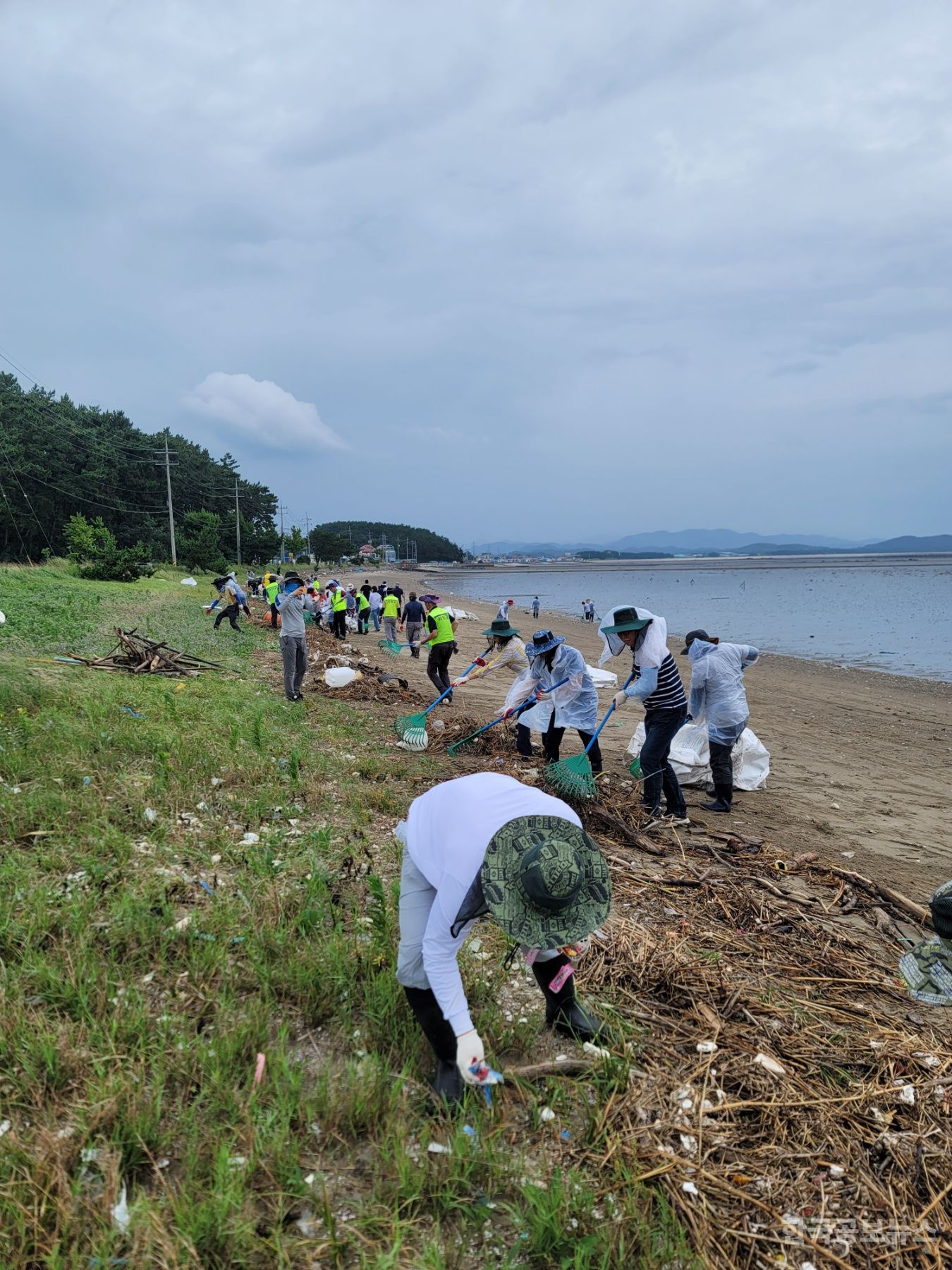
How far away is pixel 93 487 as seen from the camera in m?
49.2

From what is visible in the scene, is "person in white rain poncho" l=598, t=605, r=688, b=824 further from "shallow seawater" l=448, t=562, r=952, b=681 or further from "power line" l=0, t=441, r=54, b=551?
"power line" l=0, t=441, r=54, b=551

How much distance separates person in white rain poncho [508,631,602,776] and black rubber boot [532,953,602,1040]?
13.8 ft

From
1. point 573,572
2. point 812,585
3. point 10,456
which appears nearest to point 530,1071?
point 10,456

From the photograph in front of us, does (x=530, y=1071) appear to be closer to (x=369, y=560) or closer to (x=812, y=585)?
(x=812, y=585)

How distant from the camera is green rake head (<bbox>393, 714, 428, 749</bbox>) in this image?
25.2 feet

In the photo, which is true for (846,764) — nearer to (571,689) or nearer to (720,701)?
(720,701)

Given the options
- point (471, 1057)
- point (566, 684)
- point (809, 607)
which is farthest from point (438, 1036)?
point (809, 607)

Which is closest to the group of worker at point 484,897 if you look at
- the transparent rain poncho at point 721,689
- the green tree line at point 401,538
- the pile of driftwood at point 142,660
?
the transparent rain poncho at point 721,689

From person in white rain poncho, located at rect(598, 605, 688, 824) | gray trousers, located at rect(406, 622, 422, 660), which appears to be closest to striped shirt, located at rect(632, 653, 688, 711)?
person in white rain poncho, located at rect(598, 605, 688, 824)

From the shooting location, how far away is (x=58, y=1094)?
8.10 feet

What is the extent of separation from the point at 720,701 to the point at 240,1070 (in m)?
5.12

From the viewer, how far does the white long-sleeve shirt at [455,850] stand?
230 cm

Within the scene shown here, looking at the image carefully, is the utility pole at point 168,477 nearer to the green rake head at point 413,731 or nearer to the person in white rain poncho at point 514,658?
the person in white rain poncho at point 514,658

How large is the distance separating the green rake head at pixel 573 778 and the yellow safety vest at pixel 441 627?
4834 millimetres
